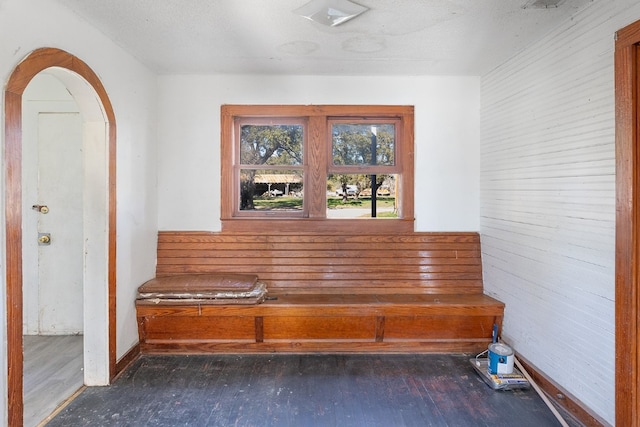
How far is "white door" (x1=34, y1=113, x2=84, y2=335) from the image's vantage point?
12.2 ft

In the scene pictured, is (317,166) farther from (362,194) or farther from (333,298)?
(333,298)

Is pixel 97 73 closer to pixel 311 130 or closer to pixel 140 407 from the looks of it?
pixel 311 130

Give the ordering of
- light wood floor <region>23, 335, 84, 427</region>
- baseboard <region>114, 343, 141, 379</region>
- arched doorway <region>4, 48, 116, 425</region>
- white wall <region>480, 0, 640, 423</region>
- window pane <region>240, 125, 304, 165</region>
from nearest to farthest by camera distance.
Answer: arched doorway <region>4, 48, 116, 425</region> → white wall <region>480, 0, 640, 423</region> → light wood floor <region>23, 335, 84, 427</region> → baseboard <region>114, 343, 141, 379</region> → window pane <region>240, 125, 304, 165</region>

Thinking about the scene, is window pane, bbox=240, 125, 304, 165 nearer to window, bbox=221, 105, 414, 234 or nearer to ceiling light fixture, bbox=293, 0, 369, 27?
window, bbox=221, 105, 414, 234

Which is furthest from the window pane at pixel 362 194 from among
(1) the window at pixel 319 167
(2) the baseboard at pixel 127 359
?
(2) the baseboard at pixel 127 359

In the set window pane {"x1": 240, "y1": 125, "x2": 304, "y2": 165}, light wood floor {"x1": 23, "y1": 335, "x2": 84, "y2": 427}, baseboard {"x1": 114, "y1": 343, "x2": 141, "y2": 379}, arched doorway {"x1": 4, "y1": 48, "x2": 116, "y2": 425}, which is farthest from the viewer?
window pane {"x1": 240, "y1": 125, "x2": 304, "y2": 165}

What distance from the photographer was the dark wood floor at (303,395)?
2451mm

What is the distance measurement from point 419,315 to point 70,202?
3.68 m

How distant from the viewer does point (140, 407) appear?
2590 millimetres

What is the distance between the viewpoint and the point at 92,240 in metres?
2.85

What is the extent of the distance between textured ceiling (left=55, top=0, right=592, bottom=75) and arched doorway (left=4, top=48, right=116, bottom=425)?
1.58ft

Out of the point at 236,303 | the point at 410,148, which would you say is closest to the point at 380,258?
the point at 410,148

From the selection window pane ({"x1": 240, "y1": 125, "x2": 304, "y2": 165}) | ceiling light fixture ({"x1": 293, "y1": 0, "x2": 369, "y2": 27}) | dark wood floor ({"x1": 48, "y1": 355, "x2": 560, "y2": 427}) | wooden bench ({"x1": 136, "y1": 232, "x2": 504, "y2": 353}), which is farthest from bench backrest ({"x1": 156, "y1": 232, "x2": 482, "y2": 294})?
ceiling light fixture ({"x1": 293, "y1": 0, "x2": 369, "y2": 27})

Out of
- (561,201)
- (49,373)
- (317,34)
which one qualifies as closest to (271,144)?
(317,34)
